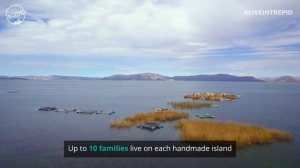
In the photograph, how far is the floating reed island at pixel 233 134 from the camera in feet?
127

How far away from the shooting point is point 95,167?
30.2 metres

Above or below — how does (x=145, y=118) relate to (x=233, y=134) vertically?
above

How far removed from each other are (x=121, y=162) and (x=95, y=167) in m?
2.52

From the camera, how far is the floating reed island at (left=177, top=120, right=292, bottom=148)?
3866cm

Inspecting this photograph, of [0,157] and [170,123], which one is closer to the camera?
[0,157]

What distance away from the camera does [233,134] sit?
39.8 meters

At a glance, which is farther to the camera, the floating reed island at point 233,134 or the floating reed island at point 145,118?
the floating reed island at point 145,118

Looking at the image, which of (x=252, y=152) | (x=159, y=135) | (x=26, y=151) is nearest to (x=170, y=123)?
(x=159, y=135)

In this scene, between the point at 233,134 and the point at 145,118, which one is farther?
the point at 145,118

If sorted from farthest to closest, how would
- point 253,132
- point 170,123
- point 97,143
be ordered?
1. point 170,123
2. point 253,132
3. point 97,143

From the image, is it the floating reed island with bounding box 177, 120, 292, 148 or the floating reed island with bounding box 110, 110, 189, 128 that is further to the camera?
the floating reed island with bounding box 110, 110, 189, 128

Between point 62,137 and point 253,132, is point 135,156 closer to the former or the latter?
point 62,137

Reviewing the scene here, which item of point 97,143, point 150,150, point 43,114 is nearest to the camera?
point 97,143

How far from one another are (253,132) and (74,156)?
69.8 ft
